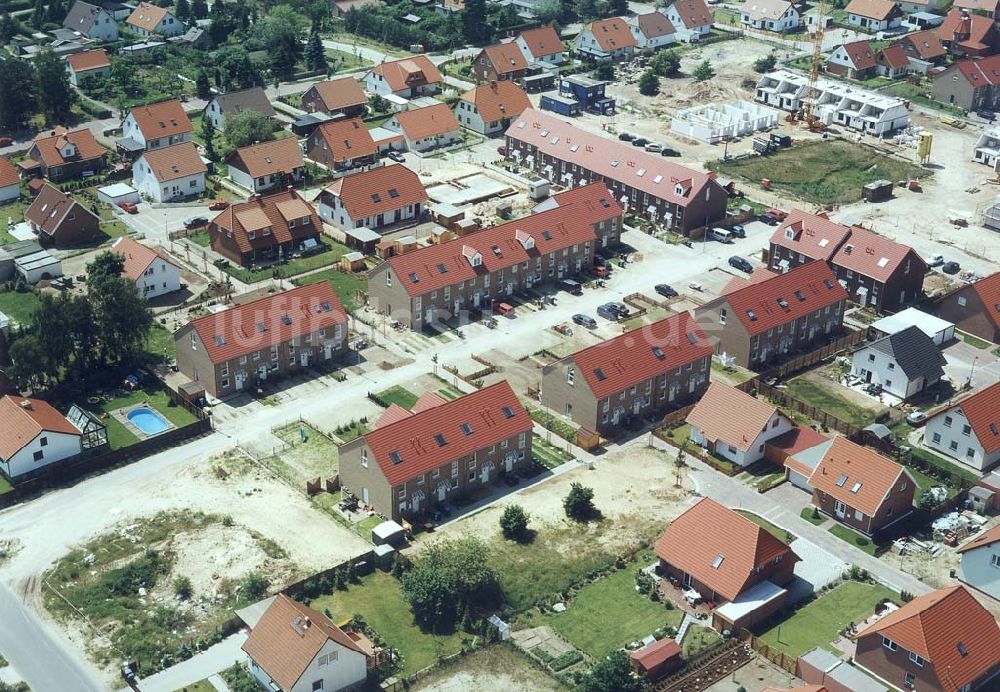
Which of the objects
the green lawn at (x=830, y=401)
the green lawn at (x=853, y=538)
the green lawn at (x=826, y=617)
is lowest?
the green lawn at (x=830, y=401)

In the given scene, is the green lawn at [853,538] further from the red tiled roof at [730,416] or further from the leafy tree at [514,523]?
the leafy tree at [514,523]

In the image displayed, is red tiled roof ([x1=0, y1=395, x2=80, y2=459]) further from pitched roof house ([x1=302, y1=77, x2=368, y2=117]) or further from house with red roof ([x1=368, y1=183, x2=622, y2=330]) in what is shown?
pitched roof house ([x1=302, y1=77, x2=368, y2=117])

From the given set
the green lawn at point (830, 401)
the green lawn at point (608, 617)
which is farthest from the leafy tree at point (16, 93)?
the green lawn at point (608, 617)

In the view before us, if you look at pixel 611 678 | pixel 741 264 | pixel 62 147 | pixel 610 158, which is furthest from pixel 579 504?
pixel 62 147

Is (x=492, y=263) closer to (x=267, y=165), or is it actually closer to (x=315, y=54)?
(x=267, y=165)

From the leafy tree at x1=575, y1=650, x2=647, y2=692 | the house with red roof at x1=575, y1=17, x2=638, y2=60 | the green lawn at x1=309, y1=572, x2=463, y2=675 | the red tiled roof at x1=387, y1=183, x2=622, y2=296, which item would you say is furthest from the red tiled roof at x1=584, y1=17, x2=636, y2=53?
the leafy tree at x1=575, y1=650, x2=647, y2=692
